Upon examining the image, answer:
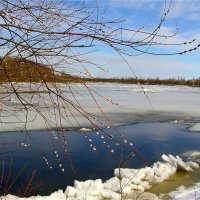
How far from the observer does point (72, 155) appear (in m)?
6.44

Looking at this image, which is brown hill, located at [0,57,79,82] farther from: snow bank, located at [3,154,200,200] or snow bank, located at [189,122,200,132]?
snow bank, located at [189,122,200,132]

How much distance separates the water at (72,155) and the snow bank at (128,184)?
0.27m

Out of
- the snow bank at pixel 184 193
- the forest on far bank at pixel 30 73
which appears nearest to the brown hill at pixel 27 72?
the forest on far bank at pixel 30 73

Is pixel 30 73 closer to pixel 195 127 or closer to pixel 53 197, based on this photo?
pixel 53 197

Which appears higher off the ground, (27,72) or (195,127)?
(27,72)

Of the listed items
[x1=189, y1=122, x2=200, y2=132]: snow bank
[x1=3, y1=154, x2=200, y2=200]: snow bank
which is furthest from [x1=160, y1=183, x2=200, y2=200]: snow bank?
[x1=189, y1=122, x2=200, y2=132]: snow bank

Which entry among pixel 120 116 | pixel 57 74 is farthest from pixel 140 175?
pixel 120 116

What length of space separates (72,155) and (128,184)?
1.43 meters

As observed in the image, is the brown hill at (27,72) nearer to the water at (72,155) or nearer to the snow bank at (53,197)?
the water at (72,155)

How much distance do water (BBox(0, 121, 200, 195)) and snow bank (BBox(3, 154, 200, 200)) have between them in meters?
0.27

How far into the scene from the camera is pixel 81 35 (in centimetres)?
151

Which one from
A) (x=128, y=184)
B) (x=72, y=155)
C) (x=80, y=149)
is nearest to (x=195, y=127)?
(x=80, y=149)

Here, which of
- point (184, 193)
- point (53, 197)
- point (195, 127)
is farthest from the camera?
point (195, 127)

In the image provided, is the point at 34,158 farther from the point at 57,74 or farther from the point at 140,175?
the point at 57,74
